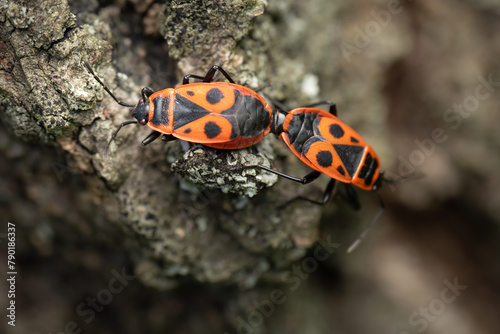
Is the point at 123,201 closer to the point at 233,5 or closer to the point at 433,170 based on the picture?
the point at 233,5

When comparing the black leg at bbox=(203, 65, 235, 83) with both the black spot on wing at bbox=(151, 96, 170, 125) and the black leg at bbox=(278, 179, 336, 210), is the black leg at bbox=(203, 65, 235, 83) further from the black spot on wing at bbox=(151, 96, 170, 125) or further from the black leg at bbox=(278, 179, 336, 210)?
the black leg at bbox=(278, 179, 336, 210)

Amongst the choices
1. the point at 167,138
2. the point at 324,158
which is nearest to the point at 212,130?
the point at 167,138

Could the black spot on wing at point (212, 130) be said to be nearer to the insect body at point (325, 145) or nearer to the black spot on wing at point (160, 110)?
the black spot on wing at point (160, 110)

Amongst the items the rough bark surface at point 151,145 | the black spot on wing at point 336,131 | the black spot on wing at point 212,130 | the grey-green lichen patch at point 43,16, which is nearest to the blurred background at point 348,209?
the rough bark surface at point 151,145

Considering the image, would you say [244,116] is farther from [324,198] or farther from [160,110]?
[324,198]

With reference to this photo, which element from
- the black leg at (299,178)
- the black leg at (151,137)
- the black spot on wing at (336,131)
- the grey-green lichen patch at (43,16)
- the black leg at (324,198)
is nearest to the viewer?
the grey-green lichen patch at (43,16)

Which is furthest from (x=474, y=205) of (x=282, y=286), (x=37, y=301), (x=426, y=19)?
(x=37, y=301)
